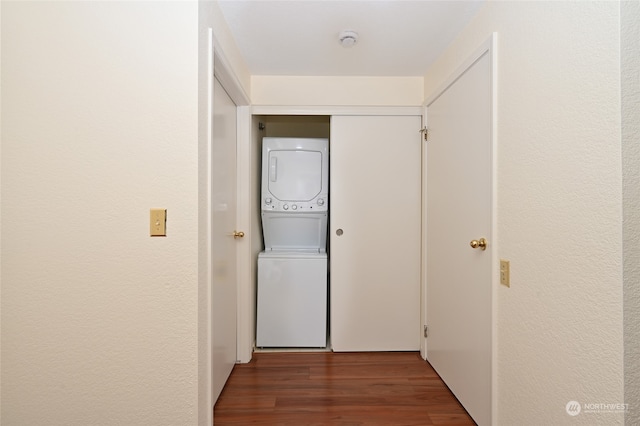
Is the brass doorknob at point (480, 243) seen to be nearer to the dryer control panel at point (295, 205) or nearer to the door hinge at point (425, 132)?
the door hinge at point (425, 132)

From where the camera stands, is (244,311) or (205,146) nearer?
Result: (205,146)

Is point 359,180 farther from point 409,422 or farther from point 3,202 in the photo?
point 3,202

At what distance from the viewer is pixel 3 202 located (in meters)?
1.16

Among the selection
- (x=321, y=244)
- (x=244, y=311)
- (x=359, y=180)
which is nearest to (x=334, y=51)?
(x=359, y=180)

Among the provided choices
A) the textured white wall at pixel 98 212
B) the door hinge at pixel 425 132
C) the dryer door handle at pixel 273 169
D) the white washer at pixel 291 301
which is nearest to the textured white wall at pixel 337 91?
the door hinge at pixel 425 132

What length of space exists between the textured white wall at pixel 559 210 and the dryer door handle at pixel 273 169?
173 centimetres

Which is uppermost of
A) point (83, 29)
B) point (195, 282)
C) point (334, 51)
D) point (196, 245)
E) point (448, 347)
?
point (334, 51)

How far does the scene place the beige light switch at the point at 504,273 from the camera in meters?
1.24

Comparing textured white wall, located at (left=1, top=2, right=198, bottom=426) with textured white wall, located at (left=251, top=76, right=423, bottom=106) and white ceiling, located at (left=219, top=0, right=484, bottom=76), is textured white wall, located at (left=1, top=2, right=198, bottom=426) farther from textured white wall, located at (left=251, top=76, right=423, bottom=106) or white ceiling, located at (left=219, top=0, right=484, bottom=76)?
textured white wall, located at (left=251, top=76, right=423, bottom=106)

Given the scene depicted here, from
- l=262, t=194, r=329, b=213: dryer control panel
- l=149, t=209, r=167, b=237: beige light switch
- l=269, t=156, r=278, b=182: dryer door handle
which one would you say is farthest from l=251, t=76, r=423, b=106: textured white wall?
l=149, t=209, r=167, b=237: beige light switch

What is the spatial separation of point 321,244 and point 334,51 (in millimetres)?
1526

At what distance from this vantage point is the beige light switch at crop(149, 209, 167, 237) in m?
1.17

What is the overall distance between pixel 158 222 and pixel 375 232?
163 cm

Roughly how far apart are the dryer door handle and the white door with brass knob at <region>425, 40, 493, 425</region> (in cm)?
126
